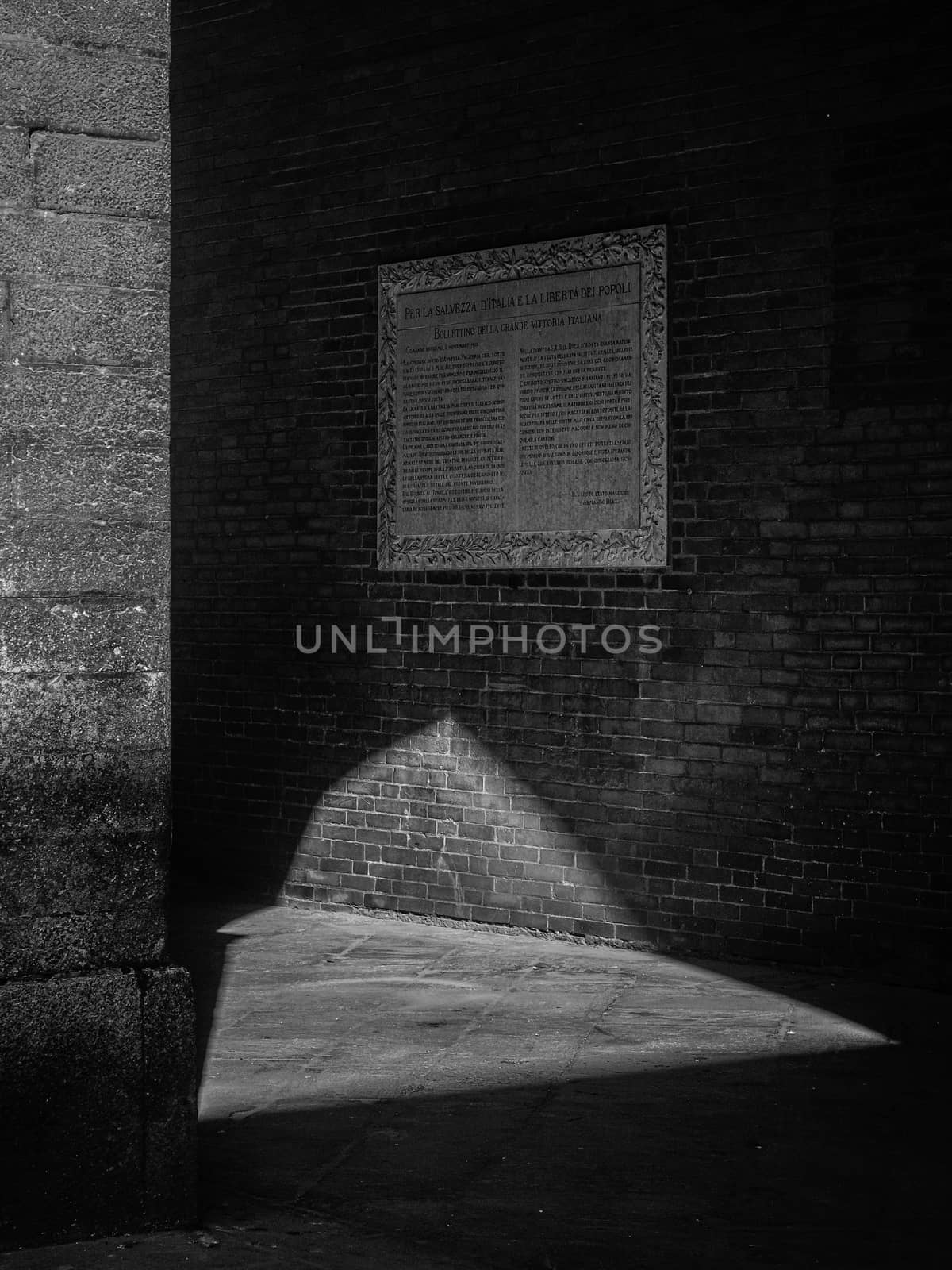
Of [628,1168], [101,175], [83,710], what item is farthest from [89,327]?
[628,1168]

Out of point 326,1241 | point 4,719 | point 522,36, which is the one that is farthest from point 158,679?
point 522,36

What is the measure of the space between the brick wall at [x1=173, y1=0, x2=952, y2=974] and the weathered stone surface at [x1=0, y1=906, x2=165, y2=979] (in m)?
3.29

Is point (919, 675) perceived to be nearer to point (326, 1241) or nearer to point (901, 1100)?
point (901, 1100)

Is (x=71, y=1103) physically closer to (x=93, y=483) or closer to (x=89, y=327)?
(x=93, y=483)

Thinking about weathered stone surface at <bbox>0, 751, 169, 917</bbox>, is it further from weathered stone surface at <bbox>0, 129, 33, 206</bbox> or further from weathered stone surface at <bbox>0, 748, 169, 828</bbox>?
weathered stone surface at <bbox>0, 129, 33, 206</bbox>

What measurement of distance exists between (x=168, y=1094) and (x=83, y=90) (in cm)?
226

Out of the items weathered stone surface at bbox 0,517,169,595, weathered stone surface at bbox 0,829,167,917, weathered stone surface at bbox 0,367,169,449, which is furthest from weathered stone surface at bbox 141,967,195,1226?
weathered stone surface at bbox 0,367,169,449

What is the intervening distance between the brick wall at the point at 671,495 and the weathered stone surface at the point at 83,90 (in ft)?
10.5

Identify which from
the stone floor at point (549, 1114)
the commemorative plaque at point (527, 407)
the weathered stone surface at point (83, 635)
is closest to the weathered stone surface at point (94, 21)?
the weathered stone surface at point (83, 635)

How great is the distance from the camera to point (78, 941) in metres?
3.49

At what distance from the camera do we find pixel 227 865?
792 cm

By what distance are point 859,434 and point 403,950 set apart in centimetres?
282

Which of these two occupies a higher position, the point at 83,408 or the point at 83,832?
the point at 83,408

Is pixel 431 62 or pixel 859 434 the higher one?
pixel 431 62
